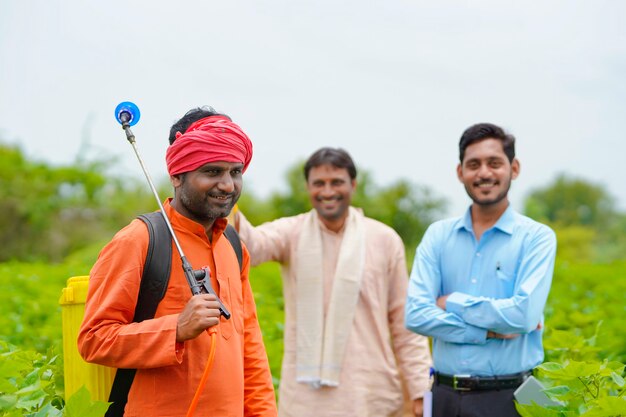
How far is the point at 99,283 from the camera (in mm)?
3000

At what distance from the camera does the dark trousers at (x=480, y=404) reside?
430cm

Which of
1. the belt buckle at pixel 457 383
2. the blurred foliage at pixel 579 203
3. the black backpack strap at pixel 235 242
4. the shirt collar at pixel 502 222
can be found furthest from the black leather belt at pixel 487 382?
the blurred foliage at pixel 579 203

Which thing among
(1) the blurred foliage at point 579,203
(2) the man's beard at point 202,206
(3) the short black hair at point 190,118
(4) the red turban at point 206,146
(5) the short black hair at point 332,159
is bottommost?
(1) the blurred foliage at point 579,203

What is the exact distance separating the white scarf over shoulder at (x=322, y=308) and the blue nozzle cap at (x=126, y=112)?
245 cm

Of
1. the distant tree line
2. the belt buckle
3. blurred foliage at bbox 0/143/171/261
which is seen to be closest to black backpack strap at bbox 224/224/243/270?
the belt buckle

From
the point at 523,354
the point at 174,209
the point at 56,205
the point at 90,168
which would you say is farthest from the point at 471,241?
the point at 90,168

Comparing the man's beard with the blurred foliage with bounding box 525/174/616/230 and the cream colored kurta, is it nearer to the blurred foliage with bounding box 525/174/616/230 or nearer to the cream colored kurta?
the cream colored kurta

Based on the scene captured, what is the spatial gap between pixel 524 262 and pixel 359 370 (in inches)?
56.5

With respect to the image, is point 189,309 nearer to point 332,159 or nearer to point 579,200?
point 332,159

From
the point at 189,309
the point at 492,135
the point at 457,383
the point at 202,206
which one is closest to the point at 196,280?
the point at 189,309

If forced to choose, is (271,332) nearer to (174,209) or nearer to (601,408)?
(174,209)

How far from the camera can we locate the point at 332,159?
18.4 ft

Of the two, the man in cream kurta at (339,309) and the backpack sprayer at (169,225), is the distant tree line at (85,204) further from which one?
the backpack sprayer at (169,225)

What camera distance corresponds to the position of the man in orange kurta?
9.56 ft
